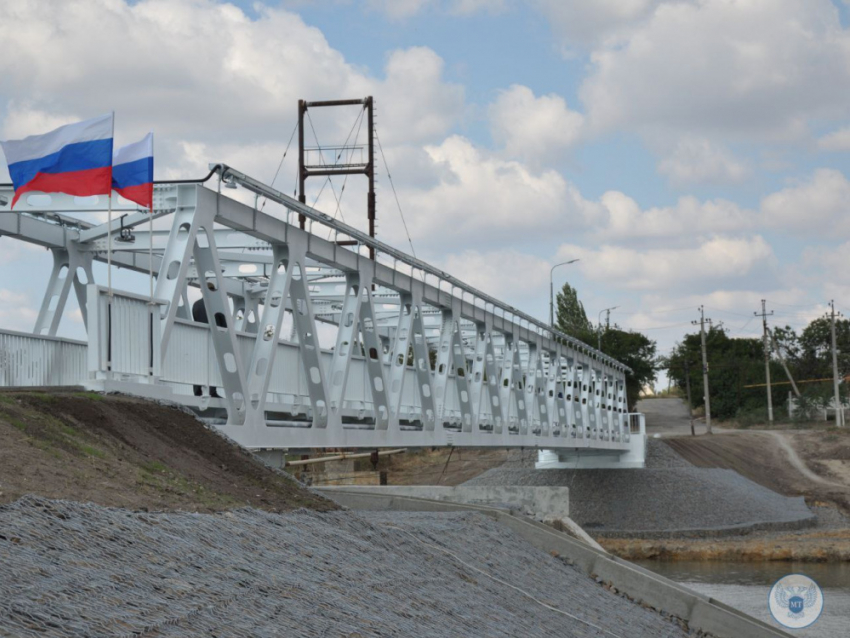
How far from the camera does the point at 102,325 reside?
47.5 ft

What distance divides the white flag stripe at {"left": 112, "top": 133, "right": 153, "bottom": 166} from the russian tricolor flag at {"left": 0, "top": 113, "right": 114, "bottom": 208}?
535 mm

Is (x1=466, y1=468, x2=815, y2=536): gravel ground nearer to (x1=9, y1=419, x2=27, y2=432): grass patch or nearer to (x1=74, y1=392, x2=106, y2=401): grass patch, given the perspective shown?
(x1=74, y1=392, x2=106, y2=401): grass patch

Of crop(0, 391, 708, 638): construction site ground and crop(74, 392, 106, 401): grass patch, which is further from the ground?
crop(74, 392, 106, 401): grass patch

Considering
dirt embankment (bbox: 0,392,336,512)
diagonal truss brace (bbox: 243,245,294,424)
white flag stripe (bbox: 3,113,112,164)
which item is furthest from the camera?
diagonal truss brace (bbox: 243,245,294,424)

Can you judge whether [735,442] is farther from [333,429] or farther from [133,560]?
[133,560]

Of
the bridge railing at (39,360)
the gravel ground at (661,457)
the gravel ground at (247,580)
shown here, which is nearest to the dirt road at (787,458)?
the gravel ground at (661,457)

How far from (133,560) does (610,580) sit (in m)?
13.1

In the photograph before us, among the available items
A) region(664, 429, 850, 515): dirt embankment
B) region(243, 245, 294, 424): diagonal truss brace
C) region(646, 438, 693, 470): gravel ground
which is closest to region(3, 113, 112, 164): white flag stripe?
region(243, 245, 294, 424): diagonal truss brace

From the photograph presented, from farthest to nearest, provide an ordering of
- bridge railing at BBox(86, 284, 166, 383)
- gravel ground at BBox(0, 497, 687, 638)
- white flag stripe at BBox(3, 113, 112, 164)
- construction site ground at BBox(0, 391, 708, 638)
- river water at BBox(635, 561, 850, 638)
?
river water at BBox(635, 561, 850, 638)
white flag stripe at BBox(3, 113, 112, 164)
bridge railing at BBox(86, 284, 166, 383)
construction site ground at BBox(0, 391, 708, 638)
gravel ground at BBox(0, 497, 687, 638)

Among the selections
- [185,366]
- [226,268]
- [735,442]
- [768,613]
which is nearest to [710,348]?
[735,442]

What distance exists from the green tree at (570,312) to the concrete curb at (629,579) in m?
96.3

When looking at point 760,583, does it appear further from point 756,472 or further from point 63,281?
point 756,472

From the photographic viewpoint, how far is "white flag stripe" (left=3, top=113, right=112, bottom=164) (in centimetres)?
1588

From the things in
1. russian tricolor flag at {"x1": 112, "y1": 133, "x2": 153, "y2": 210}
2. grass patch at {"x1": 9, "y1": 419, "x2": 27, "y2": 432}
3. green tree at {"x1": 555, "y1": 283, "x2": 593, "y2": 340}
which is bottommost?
grass patch at {"x1": 9, "y1": 419, "x2": 27, "y2": 432}
